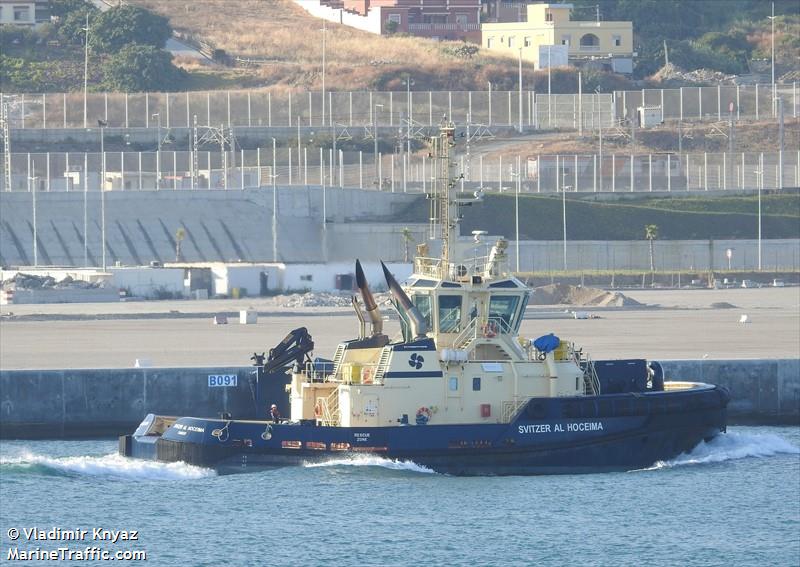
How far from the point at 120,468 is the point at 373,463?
6382 millimetres

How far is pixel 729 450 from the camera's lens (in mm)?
45562

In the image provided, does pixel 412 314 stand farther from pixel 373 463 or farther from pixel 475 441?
pixel 373 463

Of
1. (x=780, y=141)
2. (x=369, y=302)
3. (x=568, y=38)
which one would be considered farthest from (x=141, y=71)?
(x=369, y=302)

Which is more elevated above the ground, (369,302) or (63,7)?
(63,7)

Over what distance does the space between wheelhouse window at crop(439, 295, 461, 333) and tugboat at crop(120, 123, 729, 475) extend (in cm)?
2

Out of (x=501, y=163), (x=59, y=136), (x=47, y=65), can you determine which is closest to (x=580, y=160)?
(x=501, y=163)

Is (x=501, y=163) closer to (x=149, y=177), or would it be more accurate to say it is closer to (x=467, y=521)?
(x=149, y=177)

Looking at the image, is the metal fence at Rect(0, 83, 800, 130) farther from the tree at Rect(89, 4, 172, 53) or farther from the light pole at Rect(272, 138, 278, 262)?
the light pole at Rect(272, 138, 278, 262)

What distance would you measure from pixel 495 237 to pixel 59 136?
44336 mm

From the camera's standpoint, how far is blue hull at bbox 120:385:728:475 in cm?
4241

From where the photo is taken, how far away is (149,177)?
375 ft

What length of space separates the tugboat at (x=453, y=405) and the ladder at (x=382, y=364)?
39mm

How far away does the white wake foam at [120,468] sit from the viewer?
43188mm

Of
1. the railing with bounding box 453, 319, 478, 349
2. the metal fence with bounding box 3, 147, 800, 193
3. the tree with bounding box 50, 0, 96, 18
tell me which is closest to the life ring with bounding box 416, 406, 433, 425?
the railing with bounding box 453, 319, 478, 349
